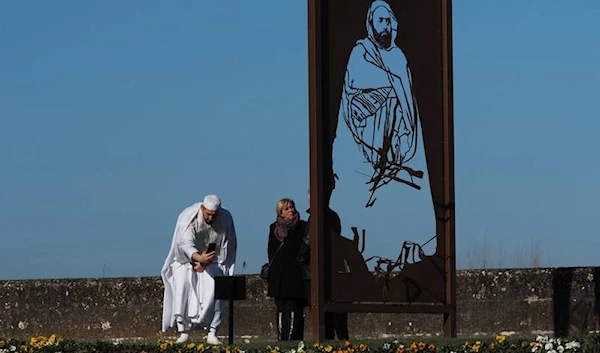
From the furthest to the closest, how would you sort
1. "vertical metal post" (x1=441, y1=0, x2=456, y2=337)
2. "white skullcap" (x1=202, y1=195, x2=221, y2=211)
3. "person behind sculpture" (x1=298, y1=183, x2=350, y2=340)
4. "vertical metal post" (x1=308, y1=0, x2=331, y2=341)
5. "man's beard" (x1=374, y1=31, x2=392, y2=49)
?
"white skullcap" (x1=202, y1=195, x2=221, y2=211), "vertical metal post" (x1=441, y1=0, x2=456, y2=337), "man's beard" (x1=374, y1=31, x2=392, y2=49), "person behind sculpture" (x1=298, y1=183, x2=350, y2=340), "vertical metal post" (x1=308, y1=0, x2=331, y2=341)

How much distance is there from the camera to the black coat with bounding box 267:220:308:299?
16.9m

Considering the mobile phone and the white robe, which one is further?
the white robe

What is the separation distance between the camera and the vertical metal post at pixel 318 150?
45.7ft

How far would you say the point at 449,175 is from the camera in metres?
14.7

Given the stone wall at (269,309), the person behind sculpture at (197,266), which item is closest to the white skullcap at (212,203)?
the person behind sculpture at (197,266)

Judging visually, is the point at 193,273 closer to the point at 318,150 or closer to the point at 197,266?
the point at 197,266

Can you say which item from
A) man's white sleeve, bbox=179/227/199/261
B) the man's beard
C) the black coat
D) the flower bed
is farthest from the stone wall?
the flower bed

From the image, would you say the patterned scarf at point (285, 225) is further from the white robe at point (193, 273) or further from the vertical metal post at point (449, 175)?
the vertical metal post at point (449, 175)

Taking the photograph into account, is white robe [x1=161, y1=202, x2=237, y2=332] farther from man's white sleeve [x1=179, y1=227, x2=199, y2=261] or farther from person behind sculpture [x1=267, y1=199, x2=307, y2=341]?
person behind sculpture [x1=267, y1=199, x2=307, y2=341]

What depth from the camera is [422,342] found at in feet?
41.3

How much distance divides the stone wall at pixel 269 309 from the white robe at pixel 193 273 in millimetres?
1739

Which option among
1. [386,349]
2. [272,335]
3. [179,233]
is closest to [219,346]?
[386,349]

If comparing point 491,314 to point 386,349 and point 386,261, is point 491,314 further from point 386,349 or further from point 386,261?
point 386,349

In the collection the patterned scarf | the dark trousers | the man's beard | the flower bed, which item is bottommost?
the flower bed
